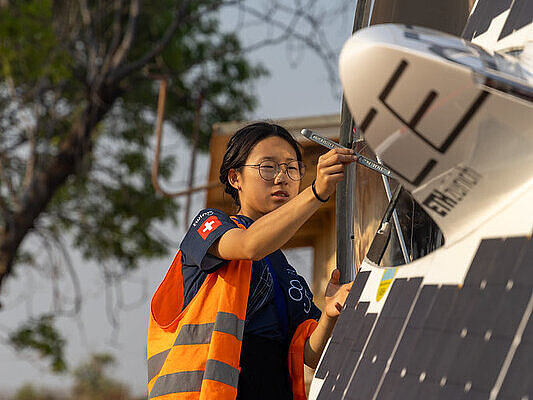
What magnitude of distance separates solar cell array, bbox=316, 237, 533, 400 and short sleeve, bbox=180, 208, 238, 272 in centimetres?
67

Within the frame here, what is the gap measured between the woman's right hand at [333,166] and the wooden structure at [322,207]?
10.1ft

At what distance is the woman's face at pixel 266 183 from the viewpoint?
6.47ft

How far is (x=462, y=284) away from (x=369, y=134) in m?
0.22

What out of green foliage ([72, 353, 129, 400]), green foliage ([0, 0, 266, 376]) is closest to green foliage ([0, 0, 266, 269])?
green foliage ([0, 0, 266, 376])

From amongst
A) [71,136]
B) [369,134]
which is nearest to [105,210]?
[71,136]

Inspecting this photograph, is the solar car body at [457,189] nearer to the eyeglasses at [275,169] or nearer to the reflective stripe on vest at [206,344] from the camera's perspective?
the reflective stripe on vest at [206,344]

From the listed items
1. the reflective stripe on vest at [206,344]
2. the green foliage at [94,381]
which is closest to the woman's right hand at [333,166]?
the reflective stripe on vest at [206,344]

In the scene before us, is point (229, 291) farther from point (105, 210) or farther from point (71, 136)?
point (105, 210)

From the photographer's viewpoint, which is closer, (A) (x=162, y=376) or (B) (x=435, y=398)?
(B) (x=435, y=398)

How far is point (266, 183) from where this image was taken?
6.49ft

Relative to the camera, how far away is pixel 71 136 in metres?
10.0

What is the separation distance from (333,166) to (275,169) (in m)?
0.51

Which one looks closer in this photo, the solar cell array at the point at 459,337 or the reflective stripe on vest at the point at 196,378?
the solar cell array at the point at 459,337

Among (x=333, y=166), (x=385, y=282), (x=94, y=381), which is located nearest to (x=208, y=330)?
(x=333, y=166)
